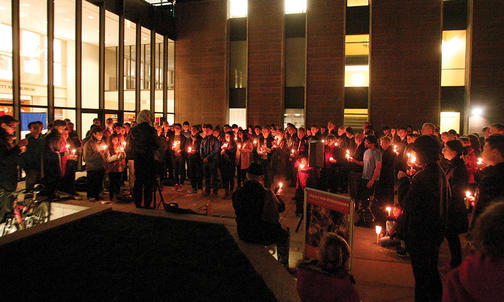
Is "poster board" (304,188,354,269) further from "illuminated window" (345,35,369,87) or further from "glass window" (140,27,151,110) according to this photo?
"glass window" (140,27,151,110)

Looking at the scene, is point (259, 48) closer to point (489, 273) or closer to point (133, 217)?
point (133, 217)

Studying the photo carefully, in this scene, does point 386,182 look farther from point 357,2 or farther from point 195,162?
point 357,2

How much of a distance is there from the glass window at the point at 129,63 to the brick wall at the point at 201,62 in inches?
143

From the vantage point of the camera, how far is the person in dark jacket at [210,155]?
10830mm

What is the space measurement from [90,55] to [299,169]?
11.3 m

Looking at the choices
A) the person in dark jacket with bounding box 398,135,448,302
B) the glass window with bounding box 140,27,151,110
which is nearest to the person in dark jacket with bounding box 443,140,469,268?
the person in dark jacket with bounding box 398,135,448,302

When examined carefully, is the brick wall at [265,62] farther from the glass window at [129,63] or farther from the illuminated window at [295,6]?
the glass window at [129,63]

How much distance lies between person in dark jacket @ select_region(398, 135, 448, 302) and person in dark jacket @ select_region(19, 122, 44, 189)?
348 inches

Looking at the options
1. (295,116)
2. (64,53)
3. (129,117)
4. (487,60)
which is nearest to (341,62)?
(295,116)

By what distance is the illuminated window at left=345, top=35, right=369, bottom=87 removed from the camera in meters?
17.8

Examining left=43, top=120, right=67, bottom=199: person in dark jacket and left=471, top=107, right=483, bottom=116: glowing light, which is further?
left=471, top=107, right=483, bottom=116: glowing light

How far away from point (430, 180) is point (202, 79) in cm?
1752

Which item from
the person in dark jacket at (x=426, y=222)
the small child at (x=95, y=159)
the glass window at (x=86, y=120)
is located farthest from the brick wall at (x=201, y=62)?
the person in dark jacket at (x=426, y=222)

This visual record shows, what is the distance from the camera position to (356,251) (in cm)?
630
